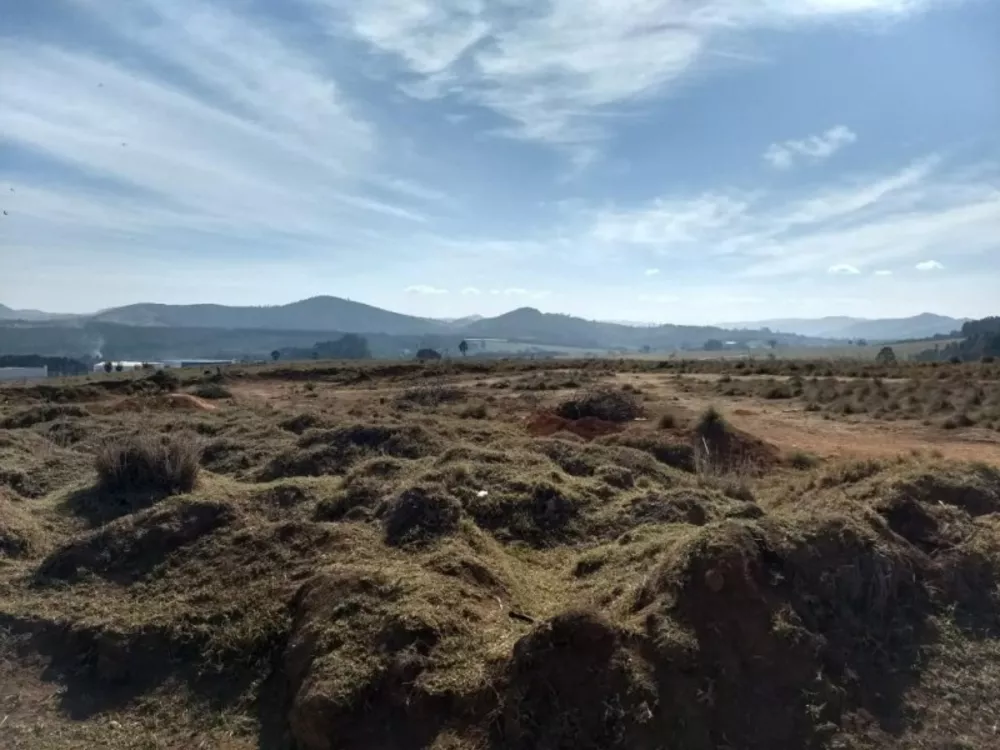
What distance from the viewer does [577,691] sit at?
473cm

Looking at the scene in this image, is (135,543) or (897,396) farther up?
(897,396)

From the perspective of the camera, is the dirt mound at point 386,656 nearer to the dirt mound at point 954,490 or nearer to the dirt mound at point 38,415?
the dirt mound at point 954,490

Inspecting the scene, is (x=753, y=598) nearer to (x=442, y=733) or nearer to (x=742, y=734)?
(x=742, y=734)

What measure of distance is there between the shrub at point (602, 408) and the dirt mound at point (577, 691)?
1454 cm

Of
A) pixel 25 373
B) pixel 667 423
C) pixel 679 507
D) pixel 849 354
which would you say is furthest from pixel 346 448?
pixel 849 354

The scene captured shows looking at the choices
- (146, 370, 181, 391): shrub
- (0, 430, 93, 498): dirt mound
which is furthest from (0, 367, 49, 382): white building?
(0, 430, 93, 498): dirt mound

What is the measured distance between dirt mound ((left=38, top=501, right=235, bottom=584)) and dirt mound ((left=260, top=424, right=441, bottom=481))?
279 cm

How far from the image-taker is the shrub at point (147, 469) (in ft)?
32.0

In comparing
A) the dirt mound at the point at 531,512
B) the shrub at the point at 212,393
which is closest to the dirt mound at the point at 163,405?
the shrub at the point at 212,393

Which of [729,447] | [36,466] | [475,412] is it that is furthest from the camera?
[475,412]

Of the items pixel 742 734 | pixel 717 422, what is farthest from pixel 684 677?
pixel 717 422

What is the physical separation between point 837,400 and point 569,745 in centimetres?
2255

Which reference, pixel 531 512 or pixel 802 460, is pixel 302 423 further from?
pixel 802 460

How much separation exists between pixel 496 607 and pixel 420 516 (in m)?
1.91
